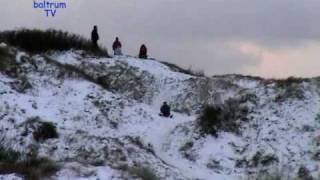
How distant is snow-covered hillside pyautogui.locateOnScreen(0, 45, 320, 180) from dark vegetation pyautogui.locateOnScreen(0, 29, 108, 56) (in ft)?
7.55

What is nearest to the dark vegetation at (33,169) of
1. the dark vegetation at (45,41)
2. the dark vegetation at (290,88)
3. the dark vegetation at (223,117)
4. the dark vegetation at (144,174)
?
the dark vegetation at (144,174)

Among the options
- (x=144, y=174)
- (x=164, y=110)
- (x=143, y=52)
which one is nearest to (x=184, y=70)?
(x=143, y=52)

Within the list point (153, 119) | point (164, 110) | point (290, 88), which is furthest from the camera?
point (290, 88)

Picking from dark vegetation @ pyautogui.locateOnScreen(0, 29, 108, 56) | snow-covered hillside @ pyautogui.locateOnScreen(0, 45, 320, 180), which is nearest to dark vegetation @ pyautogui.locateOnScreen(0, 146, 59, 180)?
snow-covered hillside @ pyautogui.locateOnScreen(0, 45, 320, 180)

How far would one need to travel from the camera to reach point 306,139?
83.2ft

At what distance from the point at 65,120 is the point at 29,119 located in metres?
Answer: 1.39

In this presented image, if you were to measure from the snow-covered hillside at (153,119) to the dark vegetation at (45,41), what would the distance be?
230 cm

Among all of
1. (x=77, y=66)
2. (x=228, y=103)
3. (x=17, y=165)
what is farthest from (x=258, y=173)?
(x=77, y=66)

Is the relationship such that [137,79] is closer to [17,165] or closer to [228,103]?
[228,103]

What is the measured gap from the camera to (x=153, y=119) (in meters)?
27.4

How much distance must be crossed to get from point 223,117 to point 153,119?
2653mm

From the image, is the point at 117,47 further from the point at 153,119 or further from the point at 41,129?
the point at 41,129

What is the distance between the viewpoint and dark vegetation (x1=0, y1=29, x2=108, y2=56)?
33.7m

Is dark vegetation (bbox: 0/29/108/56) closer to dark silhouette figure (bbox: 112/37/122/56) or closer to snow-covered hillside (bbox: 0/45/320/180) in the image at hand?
dark silhouette figure (bbox: 112/37/122/56)
